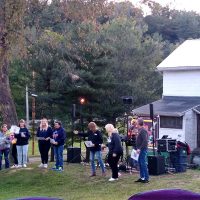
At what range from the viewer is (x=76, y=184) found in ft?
49.9

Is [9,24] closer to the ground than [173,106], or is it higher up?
higher up

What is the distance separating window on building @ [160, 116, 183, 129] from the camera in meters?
22.5

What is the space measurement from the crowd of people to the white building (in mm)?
6013

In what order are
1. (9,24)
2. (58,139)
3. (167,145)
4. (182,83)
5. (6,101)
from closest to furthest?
(58,139) → (167,145) → (9,24) → (6,101) → (182,83)

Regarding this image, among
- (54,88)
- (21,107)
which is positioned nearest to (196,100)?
(54,88)

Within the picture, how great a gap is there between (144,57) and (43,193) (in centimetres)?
2521

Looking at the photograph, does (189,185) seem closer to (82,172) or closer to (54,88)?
(82,172)

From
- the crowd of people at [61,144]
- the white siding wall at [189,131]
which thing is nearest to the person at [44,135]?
the crowd of people at [61,144]

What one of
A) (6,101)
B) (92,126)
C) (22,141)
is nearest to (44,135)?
(22,141)

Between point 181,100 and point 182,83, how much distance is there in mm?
826

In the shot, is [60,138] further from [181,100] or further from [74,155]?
[181,100]

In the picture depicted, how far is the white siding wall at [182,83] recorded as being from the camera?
23686 millimetres

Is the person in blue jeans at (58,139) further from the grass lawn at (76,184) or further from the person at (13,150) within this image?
the person at (13,150)

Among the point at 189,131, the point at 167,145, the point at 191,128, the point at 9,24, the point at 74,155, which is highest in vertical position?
the point at 9,24
